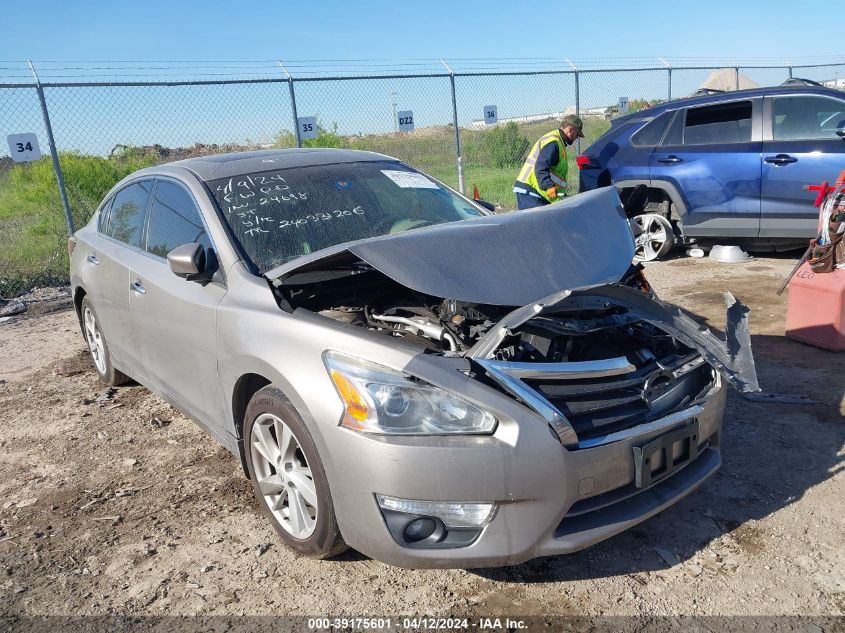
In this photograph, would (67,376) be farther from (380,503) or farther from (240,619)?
(380,503)

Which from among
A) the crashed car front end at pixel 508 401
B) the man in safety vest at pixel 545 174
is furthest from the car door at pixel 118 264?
the man in safety vest at pixel 545 174

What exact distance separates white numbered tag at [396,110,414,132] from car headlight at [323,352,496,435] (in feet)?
30.2

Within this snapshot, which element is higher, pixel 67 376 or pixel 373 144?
pixel 373 144

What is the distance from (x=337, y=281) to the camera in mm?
3420

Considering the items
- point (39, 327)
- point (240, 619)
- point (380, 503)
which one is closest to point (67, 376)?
point (39, 327)

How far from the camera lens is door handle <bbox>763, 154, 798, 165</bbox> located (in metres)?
7.10

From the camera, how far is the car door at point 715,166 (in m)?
7.44

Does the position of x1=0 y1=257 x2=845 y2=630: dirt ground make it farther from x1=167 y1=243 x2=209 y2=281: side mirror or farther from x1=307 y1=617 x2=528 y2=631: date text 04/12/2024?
x1=167 y1=243 x2=209 y2=281: side mirror

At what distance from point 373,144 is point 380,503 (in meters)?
11.8

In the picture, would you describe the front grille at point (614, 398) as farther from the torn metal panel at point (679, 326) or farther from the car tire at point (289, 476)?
the car tire at point (289, 476)

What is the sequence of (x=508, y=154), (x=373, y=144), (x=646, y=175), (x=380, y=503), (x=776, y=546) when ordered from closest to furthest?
(x=380, y=503), (x=776, y=546), (x=646, y=175), (x=373, y=144), (x=508, y=154)

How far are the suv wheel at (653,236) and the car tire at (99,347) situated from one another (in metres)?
5.72

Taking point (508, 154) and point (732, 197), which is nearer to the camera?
point (732, 197)

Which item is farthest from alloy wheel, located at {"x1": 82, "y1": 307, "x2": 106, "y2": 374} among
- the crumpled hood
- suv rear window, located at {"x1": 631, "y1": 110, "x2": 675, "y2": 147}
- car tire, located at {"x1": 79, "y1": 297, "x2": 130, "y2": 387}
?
suv rear window, located at {"x1": 631, "y1": 110, "x2": 675, "y2": 147}
